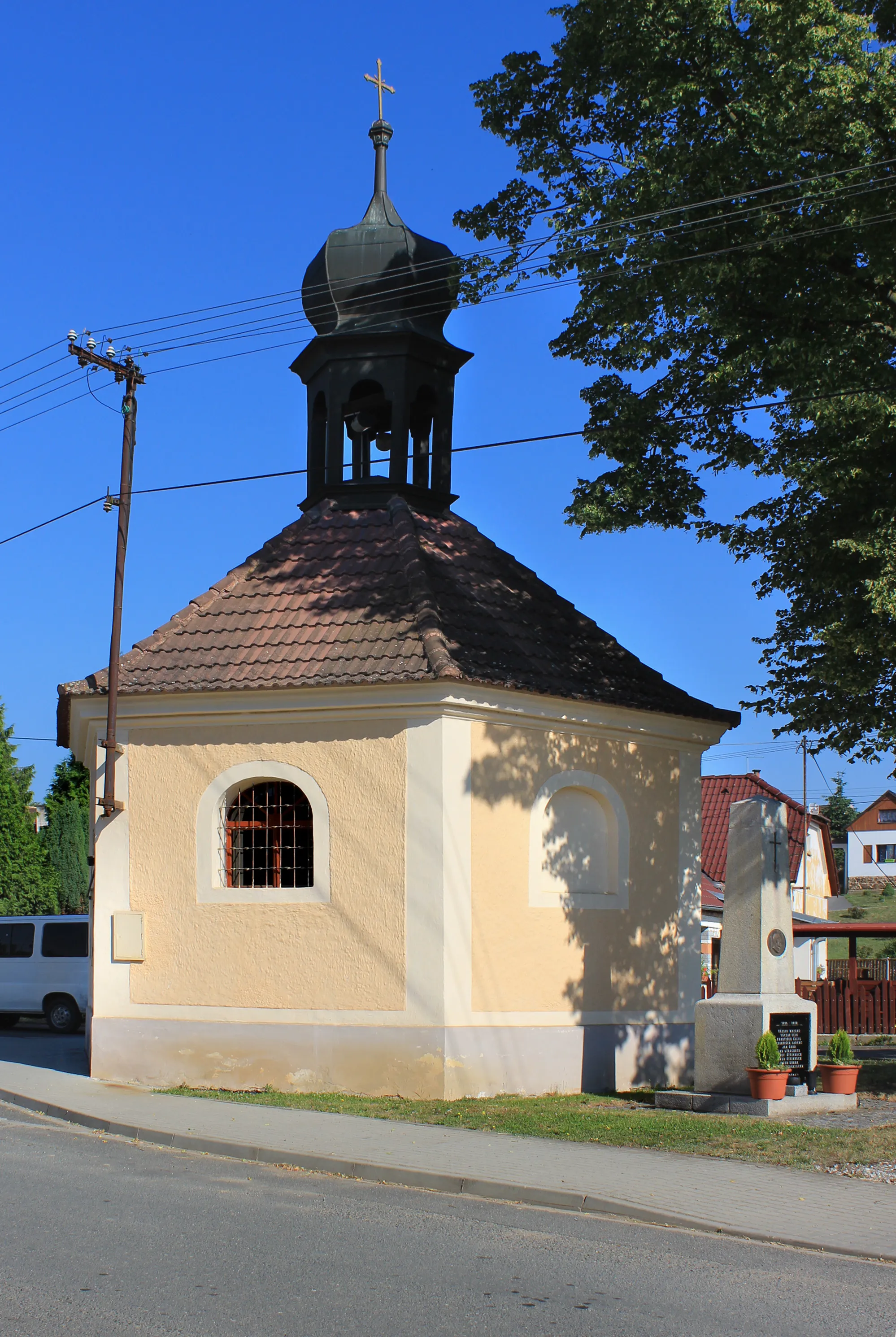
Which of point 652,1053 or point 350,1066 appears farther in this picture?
point 652,1053

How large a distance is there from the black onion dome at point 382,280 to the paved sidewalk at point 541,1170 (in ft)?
34.5

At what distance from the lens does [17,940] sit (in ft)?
81.3

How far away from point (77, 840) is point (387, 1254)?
120ft

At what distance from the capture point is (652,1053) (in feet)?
52.4

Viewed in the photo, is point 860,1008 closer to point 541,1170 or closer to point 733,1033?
point 733,1033

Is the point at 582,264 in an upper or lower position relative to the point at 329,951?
upper

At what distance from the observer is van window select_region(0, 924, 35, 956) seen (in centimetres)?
2456

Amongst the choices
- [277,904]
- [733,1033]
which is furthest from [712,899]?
[733,1033]

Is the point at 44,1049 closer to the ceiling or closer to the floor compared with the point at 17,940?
closer to the floor

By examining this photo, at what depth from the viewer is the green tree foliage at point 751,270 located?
488 inches

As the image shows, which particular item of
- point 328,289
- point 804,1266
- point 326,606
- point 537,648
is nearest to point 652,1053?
point 537,648

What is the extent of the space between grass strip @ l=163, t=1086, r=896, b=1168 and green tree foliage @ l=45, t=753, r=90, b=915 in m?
28.4

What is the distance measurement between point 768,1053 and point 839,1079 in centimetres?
108

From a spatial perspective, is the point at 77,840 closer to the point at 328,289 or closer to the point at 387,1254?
the point at 328,289
